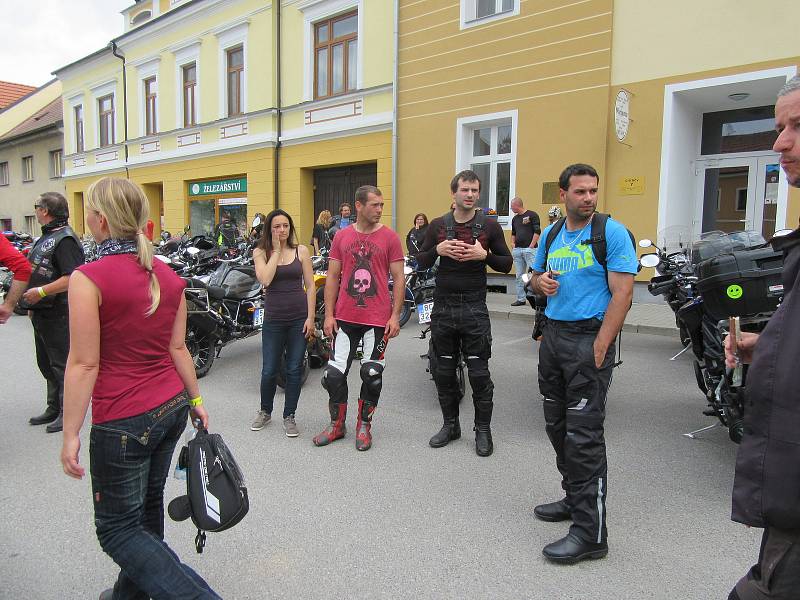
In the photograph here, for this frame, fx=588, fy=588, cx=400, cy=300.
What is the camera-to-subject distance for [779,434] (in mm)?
1405

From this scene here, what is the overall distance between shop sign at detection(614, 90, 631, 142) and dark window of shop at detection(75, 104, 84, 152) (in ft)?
76.7

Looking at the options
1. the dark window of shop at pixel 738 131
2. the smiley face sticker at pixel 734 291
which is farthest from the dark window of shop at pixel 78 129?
the smiley face sticker at pixel 734 291

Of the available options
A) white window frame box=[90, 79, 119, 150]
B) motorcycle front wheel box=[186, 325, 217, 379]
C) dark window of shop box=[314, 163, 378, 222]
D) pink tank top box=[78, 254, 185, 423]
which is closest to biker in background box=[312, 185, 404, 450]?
pink tank top box=[78, 254, 185, 423]

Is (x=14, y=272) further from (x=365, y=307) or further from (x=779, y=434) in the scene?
(x=779, y=434)

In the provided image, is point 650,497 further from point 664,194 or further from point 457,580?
point 664,194

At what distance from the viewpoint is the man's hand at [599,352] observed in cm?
281

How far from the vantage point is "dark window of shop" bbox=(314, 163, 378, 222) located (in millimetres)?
15258

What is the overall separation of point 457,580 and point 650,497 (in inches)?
58.4

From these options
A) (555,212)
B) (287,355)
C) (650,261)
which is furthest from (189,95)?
(650,261)

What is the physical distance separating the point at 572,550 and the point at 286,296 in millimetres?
2837

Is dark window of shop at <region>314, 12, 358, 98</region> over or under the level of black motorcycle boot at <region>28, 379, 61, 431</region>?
over

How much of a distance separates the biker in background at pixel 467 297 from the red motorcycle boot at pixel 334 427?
2.57ft

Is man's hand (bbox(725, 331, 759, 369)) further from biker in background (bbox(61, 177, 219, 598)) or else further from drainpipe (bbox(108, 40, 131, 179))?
drainpipe (bbox(108, 40, 131, 179))

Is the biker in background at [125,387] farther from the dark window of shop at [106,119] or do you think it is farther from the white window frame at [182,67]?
the dark window of shop at [106,119]
